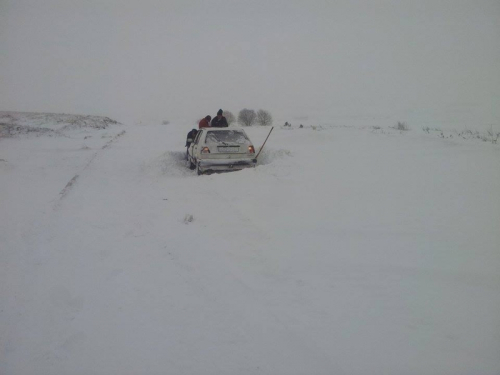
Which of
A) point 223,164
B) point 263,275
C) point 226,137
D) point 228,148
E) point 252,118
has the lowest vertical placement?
point 252,118

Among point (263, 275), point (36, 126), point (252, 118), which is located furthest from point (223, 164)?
point (252, 118)

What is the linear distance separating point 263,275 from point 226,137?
6.83 metres

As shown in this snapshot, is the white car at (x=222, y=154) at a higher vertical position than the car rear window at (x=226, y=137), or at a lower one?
lower

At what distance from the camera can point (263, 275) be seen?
431 centimetres

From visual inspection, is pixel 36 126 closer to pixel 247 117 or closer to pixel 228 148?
pixel 247 117

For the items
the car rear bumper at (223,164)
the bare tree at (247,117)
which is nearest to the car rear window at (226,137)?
the car rear bumper at (223,164)

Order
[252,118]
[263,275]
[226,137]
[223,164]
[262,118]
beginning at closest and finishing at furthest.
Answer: [263,275] → [223,164] → [226,137] → [262,118] → [252,118]

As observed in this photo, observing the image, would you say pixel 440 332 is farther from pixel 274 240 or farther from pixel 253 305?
pixel 274 240

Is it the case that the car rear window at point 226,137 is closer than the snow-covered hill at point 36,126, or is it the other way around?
the car rear window at point 226,137

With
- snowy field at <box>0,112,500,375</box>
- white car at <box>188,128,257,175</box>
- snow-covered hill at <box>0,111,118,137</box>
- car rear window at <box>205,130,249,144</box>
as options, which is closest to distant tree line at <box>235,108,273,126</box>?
snow-covered hill at <box>0,111,118,137</box>

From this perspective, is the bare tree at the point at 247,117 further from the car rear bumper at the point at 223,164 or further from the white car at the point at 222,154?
the car rear bumper at the point at 223,164

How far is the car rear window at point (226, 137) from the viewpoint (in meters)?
10.3

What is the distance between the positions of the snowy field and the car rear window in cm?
212

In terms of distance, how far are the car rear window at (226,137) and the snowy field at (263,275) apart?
2.12 m
